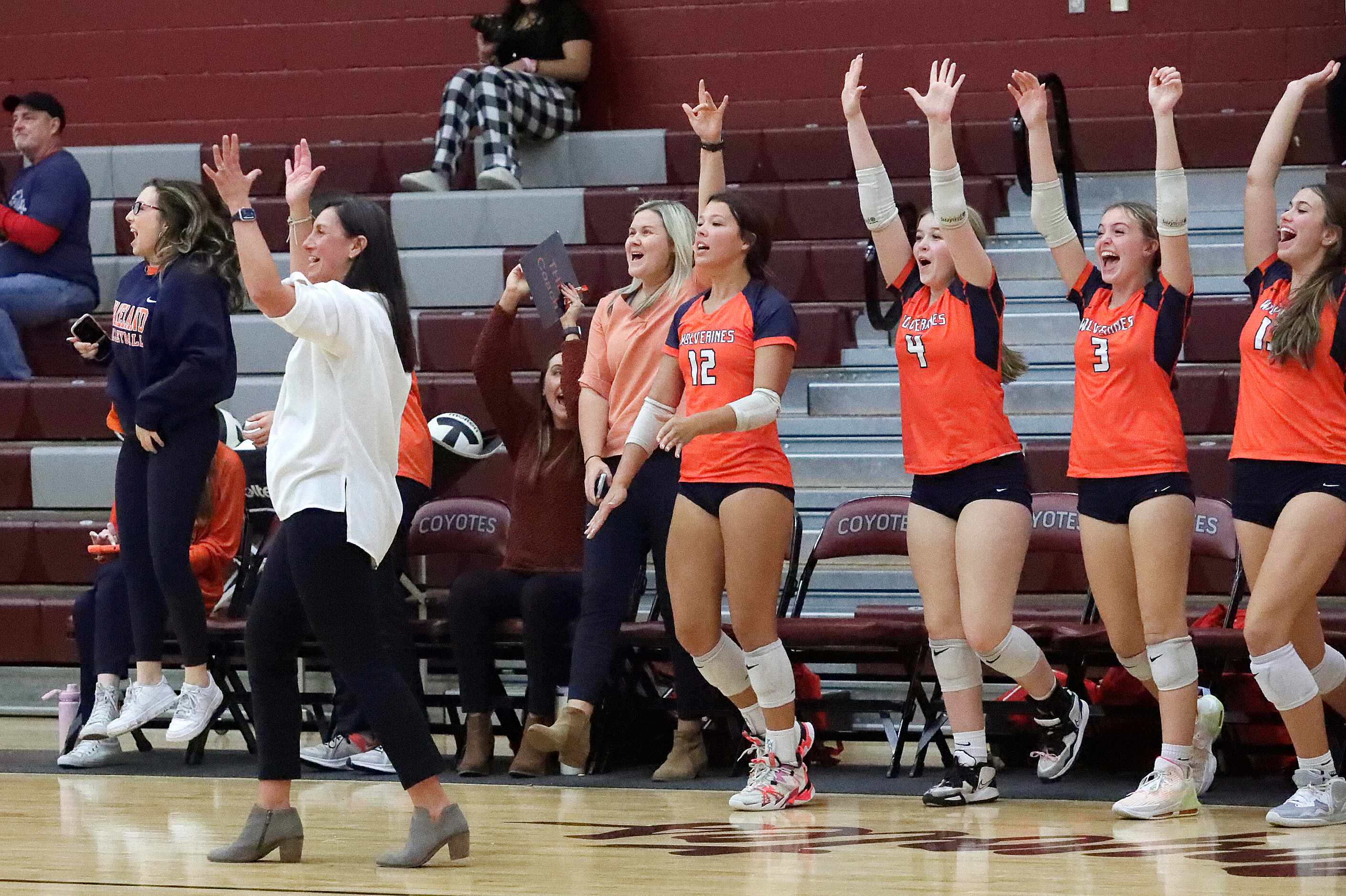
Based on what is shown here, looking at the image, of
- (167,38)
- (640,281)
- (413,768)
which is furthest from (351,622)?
(167,38)

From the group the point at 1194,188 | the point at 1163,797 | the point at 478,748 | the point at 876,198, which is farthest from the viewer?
the point at 1194,188

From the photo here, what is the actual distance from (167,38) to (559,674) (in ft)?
17.7

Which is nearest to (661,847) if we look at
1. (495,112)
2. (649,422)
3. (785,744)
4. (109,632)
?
(785,744)

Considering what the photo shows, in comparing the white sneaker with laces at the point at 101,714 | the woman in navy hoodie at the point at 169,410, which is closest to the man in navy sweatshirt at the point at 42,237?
the woman in navy hoodie at the point at 169,410

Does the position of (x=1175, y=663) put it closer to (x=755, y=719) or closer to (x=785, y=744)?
(x=785, y=744)

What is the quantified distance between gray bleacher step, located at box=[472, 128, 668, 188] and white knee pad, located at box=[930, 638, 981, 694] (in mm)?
4221

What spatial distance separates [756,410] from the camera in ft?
15.2

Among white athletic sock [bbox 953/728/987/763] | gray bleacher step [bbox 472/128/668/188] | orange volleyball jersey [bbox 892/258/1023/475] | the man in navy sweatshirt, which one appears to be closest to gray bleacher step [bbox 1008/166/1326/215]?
gray bleacher step [bbox 472/128/668/188]

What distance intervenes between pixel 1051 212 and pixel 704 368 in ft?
3.29

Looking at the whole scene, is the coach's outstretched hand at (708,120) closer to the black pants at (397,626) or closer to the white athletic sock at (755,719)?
the black pants at (397,626)

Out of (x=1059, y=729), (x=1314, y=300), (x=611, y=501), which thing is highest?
(x=1314, y=300)

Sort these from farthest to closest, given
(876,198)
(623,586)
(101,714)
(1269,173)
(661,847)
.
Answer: (101,714), (623,586), (876,198), (1269,173), (661,847)

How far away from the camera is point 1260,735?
18.1ft

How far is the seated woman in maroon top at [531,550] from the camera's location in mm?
5664
